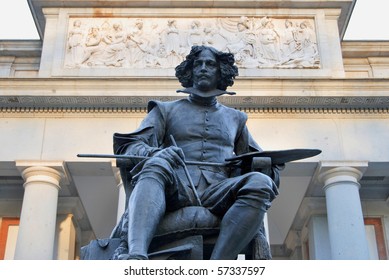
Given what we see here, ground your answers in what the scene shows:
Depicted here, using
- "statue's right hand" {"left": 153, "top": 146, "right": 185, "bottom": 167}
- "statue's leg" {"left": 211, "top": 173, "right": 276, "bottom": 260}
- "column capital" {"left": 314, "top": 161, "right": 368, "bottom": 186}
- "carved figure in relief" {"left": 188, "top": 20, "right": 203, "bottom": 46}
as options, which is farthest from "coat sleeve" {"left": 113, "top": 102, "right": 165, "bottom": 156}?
"carved figure in relief" {"left": 188, "top": 20, "right": 203, "bottom": 46}

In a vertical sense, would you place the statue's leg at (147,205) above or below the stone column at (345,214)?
below

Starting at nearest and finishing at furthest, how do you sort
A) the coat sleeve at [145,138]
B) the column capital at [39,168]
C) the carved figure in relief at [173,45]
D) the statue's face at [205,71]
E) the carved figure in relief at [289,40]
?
the coat sleeve at [145,138]
the statue's face at [205,71]
the column capital at [39,168]
the carved figure in relief at [173,45]
the carved figure in relief at [289,40]

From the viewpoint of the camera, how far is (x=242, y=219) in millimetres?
4855

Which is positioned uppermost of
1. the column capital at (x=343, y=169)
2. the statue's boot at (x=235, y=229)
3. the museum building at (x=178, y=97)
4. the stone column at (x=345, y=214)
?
the museum building at (x=178, y=97)

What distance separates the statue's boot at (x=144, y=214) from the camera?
4629 millimetres

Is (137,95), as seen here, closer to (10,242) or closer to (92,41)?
(92,41)

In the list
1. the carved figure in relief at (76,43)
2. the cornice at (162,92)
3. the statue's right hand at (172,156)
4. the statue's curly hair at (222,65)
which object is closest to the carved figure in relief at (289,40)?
the cornice at (162,92)

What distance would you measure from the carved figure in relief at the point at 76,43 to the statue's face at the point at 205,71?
16732mm

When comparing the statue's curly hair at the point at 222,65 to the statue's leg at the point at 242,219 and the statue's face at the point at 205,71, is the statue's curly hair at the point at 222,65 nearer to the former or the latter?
the statue's face at the point at 205,71

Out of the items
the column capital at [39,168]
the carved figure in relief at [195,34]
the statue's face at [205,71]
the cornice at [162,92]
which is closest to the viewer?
the statue's face at [205,71]

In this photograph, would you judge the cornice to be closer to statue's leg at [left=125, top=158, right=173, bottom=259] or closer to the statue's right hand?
the statue's right hand

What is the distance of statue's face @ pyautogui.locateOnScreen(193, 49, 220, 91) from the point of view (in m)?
6.02

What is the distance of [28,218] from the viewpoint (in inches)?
783
